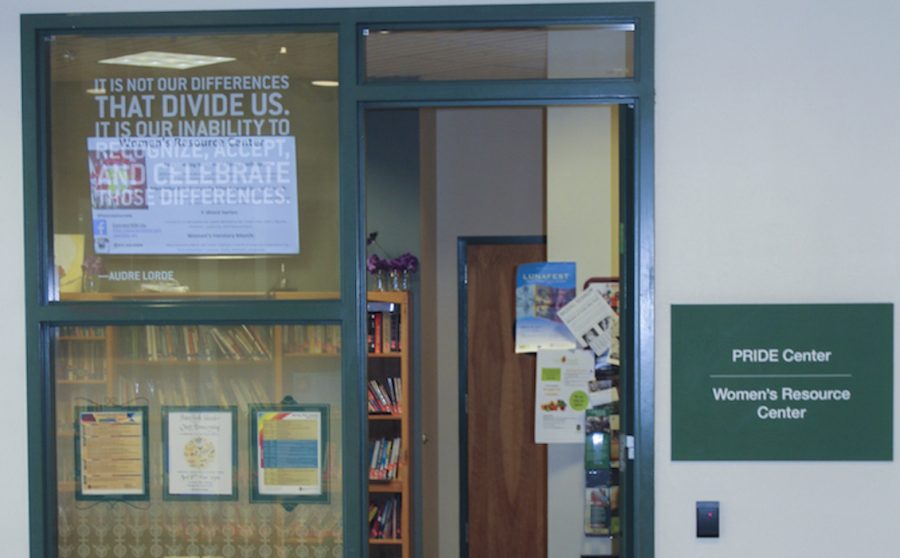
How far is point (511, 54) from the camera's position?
3.12 metres

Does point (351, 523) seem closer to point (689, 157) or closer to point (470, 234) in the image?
point (689, 157)

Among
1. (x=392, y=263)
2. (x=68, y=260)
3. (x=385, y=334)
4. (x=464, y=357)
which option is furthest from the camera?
(x=464, y=357)

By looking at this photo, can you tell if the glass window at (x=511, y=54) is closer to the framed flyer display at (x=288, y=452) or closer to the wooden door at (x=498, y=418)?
the framed flyer display at (x=288, y=452)

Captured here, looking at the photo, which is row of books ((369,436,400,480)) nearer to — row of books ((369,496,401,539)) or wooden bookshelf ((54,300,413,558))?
row of books ((369,496,401,539))

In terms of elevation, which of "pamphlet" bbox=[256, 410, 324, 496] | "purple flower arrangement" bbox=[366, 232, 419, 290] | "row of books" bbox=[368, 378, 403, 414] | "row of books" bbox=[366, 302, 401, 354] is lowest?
"row of books" bbox=[368, 378, 403, 414]

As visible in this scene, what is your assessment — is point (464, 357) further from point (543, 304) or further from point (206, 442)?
point (206, 442)

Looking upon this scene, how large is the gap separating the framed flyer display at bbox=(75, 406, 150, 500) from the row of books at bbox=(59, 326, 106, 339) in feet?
0.76

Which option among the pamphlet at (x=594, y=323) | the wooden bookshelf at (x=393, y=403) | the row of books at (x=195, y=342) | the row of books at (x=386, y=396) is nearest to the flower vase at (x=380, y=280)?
the wooden bookshelf at (x=393, y=403)

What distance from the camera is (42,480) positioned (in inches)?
126

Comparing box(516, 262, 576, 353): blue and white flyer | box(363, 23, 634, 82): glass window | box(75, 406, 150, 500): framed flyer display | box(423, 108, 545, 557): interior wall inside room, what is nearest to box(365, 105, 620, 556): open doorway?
box(423, 108, 545, 557): interior wall inside room

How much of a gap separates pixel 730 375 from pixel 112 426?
76.9 inches

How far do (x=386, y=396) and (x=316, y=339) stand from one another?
2.86 m

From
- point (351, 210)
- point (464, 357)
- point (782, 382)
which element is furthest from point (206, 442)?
point (464, 357)

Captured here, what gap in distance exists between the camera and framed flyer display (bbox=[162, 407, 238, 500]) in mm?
3191
